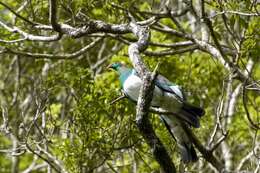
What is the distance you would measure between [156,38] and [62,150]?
2175mm

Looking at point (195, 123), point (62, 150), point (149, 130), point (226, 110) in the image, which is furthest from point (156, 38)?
point (149, 130)

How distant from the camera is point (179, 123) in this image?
226 inches

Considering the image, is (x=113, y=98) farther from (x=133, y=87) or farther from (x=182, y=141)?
(x=133, y=87)

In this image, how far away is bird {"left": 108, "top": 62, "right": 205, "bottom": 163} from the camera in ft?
17.7

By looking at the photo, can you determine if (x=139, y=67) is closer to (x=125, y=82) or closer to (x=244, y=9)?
(x=125, y=82)

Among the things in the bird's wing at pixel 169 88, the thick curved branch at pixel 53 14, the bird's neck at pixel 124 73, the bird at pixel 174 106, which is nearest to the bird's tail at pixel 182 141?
the bird at pixel 174 106

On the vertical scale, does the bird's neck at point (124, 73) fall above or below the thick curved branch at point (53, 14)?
below

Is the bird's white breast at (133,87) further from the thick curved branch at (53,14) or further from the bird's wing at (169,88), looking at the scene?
the thick curved branch at (53,14)

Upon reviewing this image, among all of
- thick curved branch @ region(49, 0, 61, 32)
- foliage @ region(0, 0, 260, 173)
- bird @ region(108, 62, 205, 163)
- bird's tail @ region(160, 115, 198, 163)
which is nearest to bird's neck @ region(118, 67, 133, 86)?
bird @ region(108, 62, 205, 163)

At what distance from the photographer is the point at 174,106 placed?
5.56 metres

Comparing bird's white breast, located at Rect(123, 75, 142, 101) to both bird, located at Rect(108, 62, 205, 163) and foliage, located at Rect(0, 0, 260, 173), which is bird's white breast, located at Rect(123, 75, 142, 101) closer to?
bird, located at Rect(108, 62, 205, 163)

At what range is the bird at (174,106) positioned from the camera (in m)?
5.39

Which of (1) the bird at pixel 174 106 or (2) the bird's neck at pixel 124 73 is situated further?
(2) the bird's neck at pixel 124 73

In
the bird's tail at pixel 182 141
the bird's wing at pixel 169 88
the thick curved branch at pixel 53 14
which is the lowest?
the bird's tail at pixel 182 141
